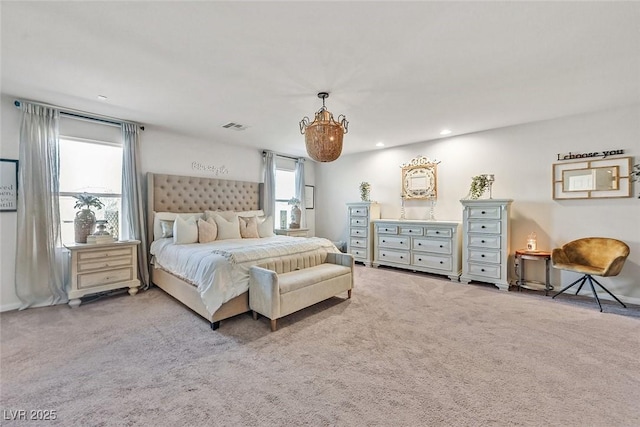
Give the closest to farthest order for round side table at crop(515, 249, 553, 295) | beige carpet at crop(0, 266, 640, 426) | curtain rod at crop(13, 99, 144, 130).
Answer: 1. beige carpet at crop(0, 266, 640, 426)
2. curtain rod at crop(13, 99, 144, 130)
3. round side table at crop(515, 249, 553, 295)

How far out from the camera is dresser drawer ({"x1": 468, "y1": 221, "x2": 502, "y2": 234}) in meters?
4.04

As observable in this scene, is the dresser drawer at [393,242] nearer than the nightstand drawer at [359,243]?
Yes

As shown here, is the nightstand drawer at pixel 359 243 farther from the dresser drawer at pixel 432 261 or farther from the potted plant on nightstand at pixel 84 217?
the potted plant on nightstand at pixel 84 217

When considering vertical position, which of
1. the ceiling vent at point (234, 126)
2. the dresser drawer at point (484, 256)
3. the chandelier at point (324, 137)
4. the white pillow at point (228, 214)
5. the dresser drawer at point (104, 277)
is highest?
the ceiling vent at point (234, 126)

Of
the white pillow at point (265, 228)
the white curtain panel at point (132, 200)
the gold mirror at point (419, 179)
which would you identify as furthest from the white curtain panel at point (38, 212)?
the gold mirror at point (419, 179)

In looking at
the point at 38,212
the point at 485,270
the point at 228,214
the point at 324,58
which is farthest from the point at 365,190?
the point at 38,212

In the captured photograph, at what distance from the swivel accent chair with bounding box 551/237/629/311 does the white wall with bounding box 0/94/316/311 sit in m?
4.97

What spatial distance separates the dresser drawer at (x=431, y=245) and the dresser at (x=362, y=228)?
0.94 metres

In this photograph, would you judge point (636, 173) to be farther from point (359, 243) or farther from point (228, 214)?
point (228, 214)

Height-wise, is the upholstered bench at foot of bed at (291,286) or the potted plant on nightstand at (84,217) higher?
the potted plant on nightstand at (84,217)

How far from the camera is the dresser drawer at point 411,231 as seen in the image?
486cm

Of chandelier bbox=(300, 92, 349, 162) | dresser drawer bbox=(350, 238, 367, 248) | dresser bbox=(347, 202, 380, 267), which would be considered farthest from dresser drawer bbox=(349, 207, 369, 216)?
chandelier bbox=(300, 92, 349, 162)

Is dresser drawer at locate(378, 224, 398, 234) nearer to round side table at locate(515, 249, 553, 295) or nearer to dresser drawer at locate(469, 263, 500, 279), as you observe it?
dresser drawer at locate(469, 263, 500, 279)

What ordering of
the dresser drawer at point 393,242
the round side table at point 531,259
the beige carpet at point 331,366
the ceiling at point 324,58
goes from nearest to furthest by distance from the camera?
the beige carpet at point 331,366 → the ceiling at point 324,58 → the round side table at point 531,259 → the dresser drawer at point 393,242
